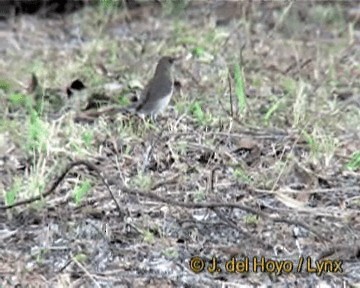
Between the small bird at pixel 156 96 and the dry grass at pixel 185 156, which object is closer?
the dry grass at pixel 185 156

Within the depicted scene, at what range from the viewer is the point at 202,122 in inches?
177

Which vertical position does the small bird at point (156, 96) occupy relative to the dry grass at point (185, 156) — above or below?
above

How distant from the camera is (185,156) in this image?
4.11 metres

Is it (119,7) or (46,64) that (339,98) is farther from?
(119,7)

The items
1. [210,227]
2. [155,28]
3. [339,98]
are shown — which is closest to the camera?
[210,227]

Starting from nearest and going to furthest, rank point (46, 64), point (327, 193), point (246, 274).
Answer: point (246, 274), point (327, 193), point (46, 64)

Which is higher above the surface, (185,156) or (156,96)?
(156,96)

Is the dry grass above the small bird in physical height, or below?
below

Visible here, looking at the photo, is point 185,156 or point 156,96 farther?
point 156,96

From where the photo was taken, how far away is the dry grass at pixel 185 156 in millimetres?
3250

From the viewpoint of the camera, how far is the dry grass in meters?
3.25

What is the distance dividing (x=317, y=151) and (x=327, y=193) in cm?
35

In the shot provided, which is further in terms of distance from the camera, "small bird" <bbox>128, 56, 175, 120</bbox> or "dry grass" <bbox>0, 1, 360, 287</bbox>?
"small bird" <bbox>128, 56, 175, 120</bbox>

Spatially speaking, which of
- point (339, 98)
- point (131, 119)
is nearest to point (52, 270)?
point (131, 119)
